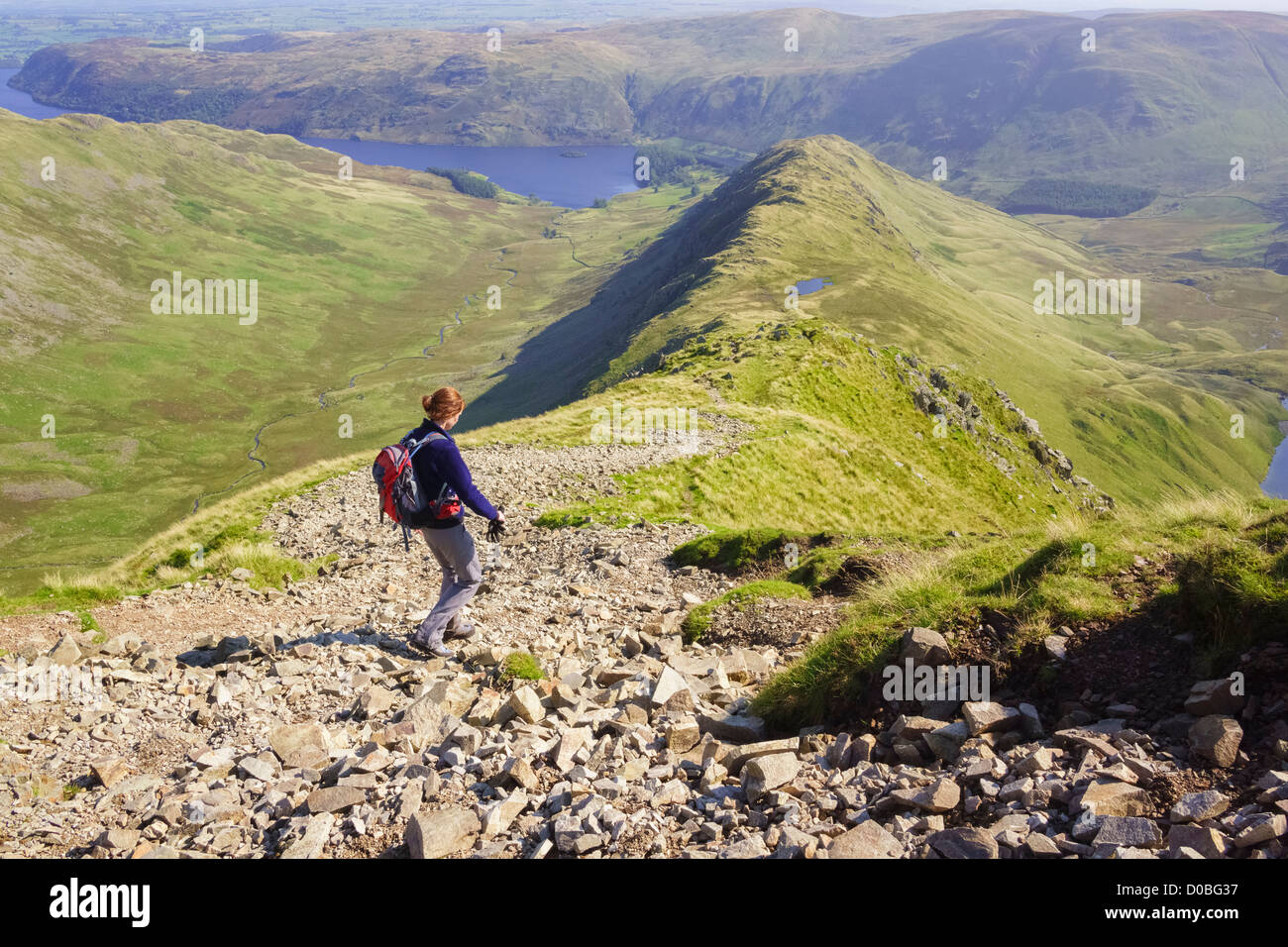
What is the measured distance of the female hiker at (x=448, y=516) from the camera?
1233cm

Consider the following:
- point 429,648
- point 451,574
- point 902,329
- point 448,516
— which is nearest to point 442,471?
point 448,516

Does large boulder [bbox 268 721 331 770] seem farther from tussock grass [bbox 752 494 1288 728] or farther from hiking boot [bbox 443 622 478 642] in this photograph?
tussock grass [bbox 752 494 1288 728]

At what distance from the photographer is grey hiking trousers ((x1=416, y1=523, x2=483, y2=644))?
1324cm

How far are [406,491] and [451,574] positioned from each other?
2.22 meters

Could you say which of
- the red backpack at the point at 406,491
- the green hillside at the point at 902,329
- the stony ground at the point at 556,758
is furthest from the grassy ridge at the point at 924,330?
the stony ground at the point at 556,758

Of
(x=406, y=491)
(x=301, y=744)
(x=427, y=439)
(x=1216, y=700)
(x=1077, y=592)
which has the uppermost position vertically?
(x=427, y=439)

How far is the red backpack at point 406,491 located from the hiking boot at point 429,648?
2.37 m

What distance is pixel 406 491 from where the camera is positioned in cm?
1218

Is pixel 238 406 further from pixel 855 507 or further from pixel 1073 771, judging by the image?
pixel 1073 771

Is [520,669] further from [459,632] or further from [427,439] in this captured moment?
[427,439]

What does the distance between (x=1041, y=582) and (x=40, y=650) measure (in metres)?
15.9
